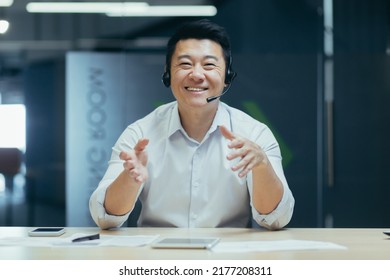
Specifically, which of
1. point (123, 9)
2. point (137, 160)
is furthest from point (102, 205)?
point (123, 9)

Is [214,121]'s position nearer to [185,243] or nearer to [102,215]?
[102,215]

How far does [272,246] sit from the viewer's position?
5.90ft

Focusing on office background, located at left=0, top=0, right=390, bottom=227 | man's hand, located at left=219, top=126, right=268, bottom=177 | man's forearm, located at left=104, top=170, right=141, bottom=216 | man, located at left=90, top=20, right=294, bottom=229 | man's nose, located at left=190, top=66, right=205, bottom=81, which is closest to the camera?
man's hand, located at left=219, top=126, right=268, bottom=177

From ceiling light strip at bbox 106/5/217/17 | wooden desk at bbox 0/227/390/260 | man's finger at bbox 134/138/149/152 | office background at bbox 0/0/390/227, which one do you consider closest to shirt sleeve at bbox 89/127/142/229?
wooden desk at bbox 0/227/390/260

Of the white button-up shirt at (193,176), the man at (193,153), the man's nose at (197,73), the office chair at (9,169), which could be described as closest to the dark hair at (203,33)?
the man at (193,153)

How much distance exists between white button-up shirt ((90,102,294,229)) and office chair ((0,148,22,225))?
7.54ft

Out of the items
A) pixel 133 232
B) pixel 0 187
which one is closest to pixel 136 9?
pixel 0 187

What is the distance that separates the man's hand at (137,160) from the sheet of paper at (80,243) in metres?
0.19

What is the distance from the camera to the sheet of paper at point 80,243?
6.09 feet

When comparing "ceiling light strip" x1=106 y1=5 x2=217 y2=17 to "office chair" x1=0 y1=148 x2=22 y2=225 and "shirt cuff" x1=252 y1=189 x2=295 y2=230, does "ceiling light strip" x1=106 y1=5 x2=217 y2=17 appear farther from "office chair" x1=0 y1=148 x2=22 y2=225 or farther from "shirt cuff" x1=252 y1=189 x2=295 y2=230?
"shirt cuff" x1=252 y1=189 x2=295 y2=230

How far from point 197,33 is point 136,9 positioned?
2.17 metres

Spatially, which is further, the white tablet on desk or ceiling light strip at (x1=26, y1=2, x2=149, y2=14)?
ceiling light strip at (x1=26, y1=2, x2=149, y2=14)

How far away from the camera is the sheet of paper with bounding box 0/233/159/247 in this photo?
186cm

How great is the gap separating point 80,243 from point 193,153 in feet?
2.57
